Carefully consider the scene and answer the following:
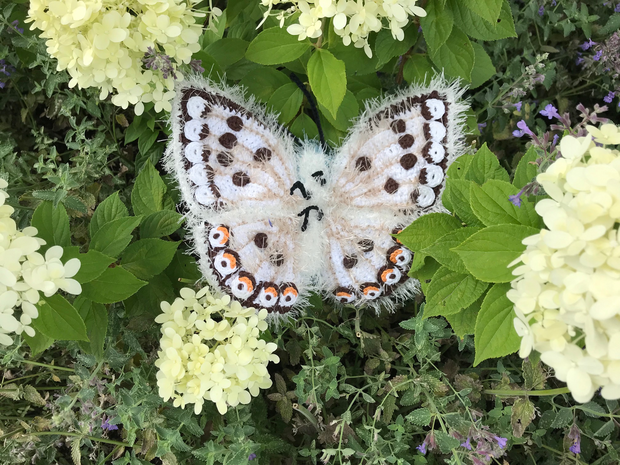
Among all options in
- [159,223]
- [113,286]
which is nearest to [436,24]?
[159,223]

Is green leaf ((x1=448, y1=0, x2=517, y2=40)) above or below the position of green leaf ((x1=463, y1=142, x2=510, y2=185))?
above

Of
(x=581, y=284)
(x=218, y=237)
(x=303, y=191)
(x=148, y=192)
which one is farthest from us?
(x=148, y=192)

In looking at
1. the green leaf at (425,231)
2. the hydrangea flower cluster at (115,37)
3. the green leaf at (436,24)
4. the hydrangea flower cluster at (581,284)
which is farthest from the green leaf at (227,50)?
the hydrangea flower cluster at (581,284)

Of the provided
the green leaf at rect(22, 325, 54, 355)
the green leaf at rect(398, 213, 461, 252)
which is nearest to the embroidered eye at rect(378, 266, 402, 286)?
the green leaf at rect(398, 213, 461, 252)

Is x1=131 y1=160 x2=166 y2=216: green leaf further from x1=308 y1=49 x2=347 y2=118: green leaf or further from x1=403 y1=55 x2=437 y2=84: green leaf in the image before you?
x1=403 y1=55 x2=437 y2=84: green leaf

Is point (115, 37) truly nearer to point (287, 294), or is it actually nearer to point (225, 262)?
point (225, 262)

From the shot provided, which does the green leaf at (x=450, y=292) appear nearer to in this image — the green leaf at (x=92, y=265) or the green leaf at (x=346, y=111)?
the green leaf at (x=346, y=111)

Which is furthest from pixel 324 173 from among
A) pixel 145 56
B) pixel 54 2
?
pixel 54 2
